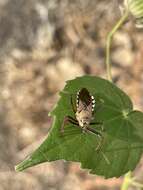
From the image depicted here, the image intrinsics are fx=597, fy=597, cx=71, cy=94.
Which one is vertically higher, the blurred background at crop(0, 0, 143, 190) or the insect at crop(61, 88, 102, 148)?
the blurred background at crop(0, 0, 143, 190)

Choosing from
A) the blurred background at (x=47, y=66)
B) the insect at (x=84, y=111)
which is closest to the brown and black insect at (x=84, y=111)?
the insect at (x=84, y=111)

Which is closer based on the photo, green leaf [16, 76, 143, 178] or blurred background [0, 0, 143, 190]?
green leaf [16, 76, 143, 178]

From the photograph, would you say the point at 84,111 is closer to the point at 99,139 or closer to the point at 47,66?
the point at 99,139

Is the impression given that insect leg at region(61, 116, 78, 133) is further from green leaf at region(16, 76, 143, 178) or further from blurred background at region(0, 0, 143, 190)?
blurred background at region(0, 0, 143, 190)

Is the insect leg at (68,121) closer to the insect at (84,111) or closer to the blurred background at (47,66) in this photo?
the insect at (84,111)

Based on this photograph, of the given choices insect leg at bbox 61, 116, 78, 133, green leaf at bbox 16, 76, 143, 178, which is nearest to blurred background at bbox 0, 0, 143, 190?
green leaf at bbox 16, 76, 143, 178

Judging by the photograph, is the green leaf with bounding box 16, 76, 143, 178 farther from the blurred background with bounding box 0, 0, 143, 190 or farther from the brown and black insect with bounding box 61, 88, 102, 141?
the blurred background with bounding box 0, 0, 143, 190

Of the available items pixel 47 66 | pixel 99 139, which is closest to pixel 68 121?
pixel 99 139
